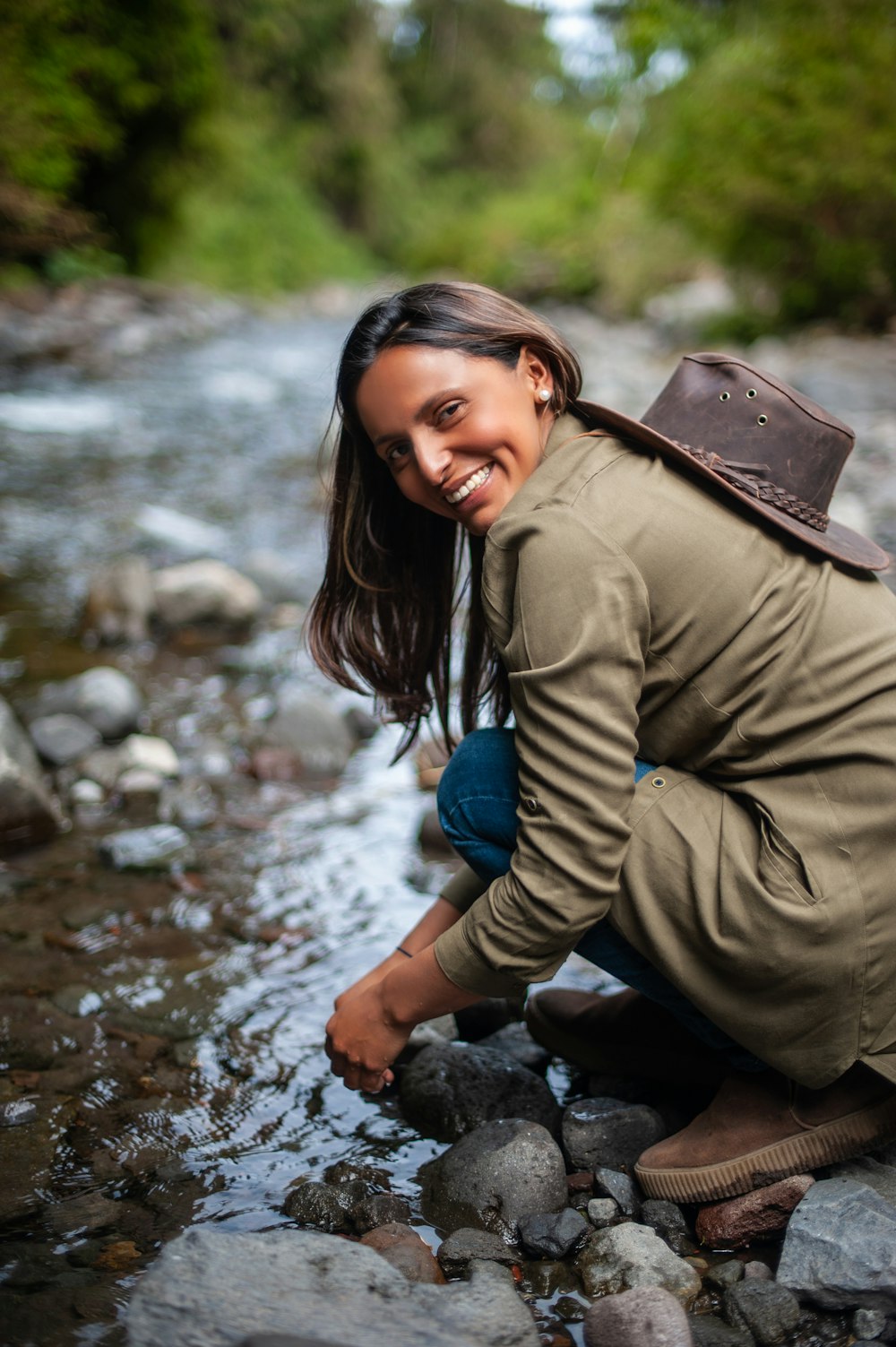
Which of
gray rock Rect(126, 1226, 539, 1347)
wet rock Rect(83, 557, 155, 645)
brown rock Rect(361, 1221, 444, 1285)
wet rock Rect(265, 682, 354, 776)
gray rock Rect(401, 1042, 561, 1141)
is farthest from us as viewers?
wet rock Rect(83, 557, 155, 645)

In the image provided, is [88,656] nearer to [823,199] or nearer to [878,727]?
[878,727]

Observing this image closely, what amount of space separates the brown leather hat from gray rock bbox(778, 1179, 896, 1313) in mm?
781

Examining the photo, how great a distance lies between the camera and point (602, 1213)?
1445 millimetres

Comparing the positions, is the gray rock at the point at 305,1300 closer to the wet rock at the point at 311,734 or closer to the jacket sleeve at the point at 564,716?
the jacket sleeve at the point at 564,716

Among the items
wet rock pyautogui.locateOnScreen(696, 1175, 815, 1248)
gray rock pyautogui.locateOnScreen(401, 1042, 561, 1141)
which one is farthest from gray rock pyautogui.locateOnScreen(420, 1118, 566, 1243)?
wet rock pyautogui.locateOnScreen(696, 1175, 815, 1248)

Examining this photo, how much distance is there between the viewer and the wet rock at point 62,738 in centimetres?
293

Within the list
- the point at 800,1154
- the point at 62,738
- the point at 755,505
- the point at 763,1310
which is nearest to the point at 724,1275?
the point at 763,1310

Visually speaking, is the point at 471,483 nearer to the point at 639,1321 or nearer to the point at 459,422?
the point at 459,422

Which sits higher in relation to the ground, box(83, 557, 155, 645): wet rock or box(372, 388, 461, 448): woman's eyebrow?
box(372, 388, 461, 448): woman's eyebrow

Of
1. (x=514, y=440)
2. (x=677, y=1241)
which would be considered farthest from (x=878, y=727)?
(x=677, y=1241)

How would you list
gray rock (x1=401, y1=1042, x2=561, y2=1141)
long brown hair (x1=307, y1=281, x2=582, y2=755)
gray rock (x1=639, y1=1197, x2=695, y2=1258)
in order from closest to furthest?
gray rock (x1=639, y1=1197, x2=695, y2=1258)
long brown hair (x1=307, y1=281, x2=582, y2=755)
gray rock (x1=401, y1=1042, x2=561, y2=1141)

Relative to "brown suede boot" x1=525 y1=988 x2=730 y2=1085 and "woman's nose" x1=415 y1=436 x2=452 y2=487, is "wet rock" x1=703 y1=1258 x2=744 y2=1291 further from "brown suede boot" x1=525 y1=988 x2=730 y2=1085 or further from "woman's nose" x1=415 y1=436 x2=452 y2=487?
"woman's nose" x1=415 y1=436 x2=452 y2=487

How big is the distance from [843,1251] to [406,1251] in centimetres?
51

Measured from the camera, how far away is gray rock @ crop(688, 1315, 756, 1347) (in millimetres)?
1220
